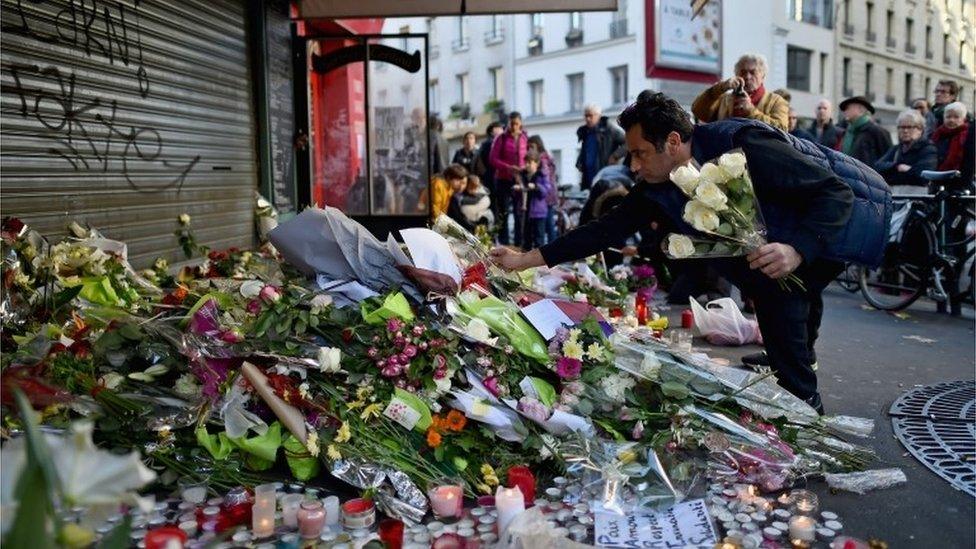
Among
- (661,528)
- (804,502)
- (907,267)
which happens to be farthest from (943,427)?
(907,267)

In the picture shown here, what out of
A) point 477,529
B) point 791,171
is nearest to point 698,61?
point 791,171

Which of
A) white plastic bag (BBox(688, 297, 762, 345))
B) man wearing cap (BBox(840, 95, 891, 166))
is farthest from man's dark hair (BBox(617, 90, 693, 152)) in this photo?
man wearing cap (BBox(840, 95, 891, 166))

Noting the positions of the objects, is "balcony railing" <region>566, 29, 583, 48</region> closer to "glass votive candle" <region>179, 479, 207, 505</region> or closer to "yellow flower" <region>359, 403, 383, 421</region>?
"yellow flower" <region>359, 403, 383, 421</region>

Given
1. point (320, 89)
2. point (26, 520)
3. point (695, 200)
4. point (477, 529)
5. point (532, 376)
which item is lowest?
point (477, 529)

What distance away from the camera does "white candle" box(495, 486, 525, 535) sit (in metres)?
2.72

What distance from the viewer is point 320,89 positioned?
997 centimetres

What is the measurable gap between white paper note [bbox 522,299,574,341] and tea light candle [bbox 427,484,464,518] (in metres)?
0.93

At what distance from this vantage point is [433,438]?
3186 mm

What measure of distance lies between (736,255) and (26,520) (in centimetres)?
308

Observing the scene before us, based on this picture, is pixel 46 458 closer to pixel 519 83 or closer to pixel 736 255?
pixel 736 255

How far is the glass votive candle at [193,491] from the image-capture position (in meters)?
2.99

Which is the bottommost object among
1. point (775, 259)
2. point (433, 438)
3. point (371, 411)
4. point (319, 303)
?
point (433, 438)

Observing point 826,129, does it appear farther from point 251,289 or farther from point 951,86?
point 251,289

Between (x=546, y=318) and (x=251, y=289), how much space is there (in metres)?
1.32
